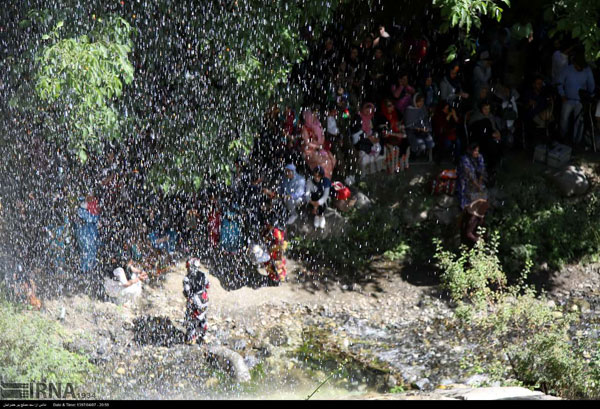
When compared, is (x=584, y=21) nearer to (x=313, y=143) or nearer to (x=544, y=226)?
(x=544, y=226)

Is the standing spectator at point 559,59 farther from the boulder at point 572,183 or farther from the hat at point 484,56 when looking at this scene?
the boulder at point 572,183

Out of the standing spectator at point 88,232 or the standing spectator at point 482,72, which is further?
the standing spectator at point 482,72

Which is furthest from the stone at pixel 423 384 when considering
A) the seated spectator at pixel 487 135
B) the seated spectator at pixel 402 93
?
the seated spectator at pixel 402 93

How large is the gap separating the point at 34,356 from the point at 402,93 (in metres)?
5.82

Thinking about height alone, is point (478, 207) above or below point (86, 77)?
below

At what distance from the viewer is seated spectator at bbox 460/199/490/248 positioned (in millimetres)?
10172

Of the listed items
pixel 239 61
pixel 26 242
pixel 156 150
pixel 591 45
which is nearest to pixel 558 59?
pixel 591 45

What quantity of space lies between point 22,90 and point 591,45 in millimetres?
5914

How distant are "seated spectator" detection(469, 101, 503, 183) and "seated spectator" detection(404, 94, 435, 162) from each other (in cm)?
57

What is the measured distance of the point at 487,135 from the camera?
10.6 m

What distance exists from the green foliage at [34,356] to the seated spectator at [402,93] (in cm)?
526

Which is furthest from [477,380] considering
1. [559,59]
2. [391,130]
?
[559,59]

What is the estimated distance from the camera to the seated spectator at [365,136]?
10.8 meters

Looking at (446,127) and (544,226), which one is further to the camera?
(446,127)
